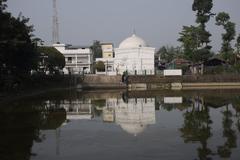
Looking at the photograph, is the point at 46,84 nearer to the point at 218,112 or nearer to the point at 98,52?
the point at 218,112

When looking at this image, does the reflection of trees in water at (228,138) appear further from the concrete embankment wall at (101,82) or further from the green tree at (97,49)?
the green tree at (97,49)

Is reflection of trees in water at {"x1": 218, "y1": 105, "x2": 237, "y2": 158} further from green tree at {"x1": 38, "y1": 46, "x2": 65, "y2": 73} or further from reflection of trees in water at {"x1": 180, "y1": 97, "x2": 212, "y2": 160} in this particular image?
green tree at {"x1": 38, "y1": 46, "x2": 65, "y2": 73}

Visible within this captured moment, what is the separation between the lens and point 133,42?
75.2 metres

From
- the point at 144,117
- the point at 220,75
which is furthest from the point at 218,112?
the point at 220,75

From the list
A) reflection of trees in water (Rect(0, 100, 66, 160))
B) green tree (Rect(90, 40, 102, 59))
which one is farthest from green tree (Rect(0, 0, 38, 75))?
green tree (Rect(90, 40, 102, 59))

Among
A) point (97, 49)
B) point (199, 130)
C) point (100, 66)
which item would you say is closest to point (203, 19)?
point (100, 66)

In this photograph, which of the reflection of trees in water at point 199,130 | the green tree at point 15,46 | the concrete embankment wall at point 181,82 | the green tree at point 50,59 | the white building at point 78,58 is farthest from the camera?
the white building at point 78,58

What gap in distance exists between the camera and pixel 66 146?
1252cm

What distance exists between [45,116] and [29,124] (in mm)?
3501

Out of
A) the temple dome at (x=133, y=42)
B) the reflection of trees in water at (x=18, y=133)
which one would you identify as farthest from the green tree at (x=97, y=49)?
the reflection of trees in water at (x=18, y=133)

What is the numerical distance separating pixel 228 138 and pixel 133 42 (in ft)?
206

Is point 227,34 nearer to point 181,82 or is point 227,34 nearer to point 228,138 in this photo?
point 181,82

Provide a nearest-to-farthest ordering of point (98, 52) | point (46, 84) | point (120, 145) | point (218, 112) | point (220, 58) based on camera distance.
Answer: point (120, 145) < point (218, 112) < point (46, 84) < point (220, 58) < point (98, 52)

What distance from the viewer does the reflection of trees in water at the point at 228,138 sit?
35.4 feet
